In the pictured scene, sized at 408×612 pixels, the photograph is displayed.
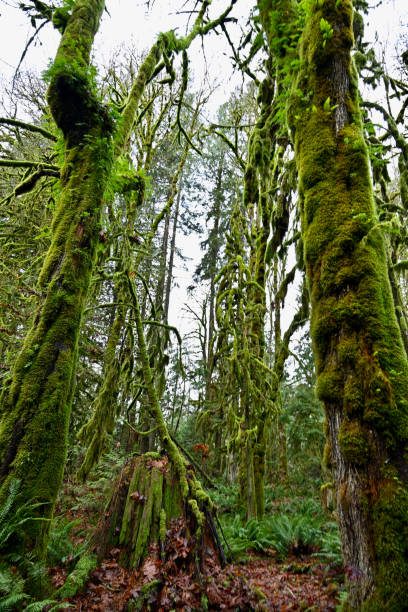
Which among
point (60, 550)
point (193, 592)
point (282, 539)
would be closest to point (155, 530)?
point (193, 592)

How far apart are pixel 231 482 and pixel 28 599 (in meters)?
11.3

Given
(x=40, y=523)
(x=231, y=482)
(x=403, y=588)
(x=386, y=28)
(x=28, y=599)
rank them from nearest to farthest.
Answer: (x=403, y=588) < (x=28, y=599) < (x=40, y=523) < (x=386, y=28) < (x=231, y=482)

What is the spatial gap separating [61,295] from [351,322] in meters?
2.51

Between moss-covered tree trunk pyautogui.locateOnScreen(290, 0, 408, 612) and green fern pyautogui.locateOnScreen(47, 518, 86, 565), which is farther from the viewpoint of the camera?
green fern pyautogui.locateOnScreen(47, 518, 86, 565)

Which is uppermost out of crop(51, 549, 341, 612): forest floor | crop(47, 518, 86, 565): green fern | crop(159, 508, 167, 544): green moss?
crop(159, 508, 167, 544): green moss

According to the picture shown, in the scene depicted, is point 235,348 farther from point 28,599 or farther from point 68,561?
point 28,599

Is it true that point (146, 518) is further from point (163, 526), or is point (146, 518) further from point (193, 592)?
point (193, 592)

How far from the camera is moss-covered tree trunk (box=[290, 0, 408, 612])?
5.59 feet

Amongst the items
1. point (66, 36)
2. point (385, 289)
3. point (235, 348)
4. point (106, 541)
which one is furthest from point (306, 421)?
point (66, 36)

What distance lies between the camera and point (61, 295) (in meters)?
2.97

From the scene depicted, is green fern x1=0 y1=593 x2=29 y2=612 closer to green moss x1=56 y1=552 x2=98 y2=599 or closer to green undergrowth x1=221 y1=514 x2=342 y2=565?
green moss x1=56 y1=552 x2=98 y2=599

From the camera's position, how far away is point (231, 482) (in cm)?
1209

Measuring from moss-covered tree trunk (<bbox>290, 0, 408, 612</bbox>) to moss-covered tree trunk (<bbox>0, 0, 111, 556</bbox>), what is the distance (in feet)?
7.00

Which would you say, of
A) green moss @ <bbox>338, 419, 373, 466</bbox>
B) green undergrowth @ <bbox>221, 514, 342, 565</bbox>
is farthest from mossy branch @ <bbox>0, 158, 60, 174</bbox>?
green undergrowth @ <bbox>221, 514, 342, 565</bbox>
